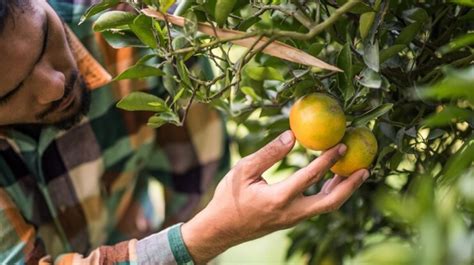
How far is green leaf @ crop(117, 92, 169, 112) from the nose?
262 mm

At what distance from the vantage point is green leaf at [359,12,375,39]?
36.8 inches

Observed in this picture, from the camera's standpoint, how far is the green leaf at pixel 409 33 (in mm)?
967

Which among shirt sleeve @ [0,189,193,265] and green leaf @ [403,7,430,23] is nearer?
green leaf @ [403,7,430,23]

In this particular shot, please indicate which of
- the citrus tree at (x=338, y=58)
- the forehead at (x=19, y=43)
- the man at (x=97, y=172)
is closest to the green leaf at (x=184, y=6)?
the citrus tree at (x=338, y=58)

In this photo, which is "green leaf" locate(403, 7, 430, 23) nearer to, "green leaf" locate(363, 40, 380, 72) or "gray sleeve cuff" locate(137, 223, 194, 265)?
"green leaf" locate(363, 40, 380, 72)

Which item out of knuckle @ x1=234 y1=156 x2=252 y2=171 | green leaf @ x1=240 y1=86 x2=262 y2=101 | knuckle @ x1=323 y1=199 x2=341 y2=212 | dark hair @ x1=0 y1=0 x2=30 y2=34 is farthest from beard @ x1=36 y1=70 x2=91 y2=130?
knuckle @ x1=323 y1=199 x2=341 y2=212

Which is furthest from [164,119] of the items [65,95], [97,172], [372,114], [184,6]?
[97,172]

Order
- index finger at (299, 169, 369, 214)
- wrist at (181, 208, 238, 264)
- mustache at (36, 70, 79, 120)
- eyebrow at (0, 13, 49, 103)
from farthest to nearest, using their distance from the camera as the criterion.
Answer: mustache at (36, 70, 79, 120) < eyebrow at (0, 13, 49, 103) < wrist at (181, 208, 238, 264) < index finger at (299, 169, 369, 214)

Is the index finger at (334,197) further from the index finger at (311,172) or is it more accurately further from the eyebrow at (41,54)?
the eyebrow at (41,54)

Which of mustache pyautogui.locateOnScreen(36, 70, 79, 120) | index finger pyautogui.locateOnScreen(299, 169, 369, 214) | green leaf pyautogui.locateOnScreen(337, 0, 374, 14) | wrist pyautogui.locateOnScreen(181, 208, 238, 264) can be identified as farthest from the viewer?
mustache pyautogui.locateOnScreen(36, 70, 79, 120)

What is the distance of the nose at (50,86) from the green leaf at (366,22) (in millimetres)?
540

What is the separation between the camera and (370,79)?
3.02 ft

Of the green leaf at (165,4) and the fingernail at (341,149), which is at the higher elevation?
the green leaf at (165,4)

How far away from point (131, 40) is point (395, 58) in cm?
35
